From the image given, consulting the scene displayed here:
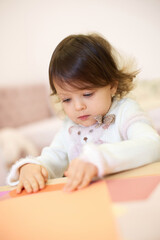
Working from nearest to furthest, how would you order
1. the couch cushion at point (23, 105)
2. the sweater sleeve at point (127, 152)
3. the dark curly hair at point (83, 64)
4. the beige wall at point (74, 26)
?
the sweater sleeve at point (127, 152)
the dark curly hair at point (83, 64)
the beige wall at point (74, 26)
the couch cushion at point (23, 105)

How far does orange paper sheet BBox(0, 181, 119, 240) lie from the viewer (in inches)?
11.4

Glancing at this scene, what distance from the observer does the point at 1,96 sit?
1940 millimetres

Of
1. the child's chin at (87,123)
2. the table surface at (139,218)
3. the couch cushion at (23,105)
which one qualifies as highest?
the table surface at (139,218)

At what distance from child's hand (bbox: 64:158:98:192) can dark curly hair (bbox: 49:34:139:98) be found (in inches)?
9.9

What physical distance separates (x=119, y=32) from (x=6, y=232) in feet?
3.91

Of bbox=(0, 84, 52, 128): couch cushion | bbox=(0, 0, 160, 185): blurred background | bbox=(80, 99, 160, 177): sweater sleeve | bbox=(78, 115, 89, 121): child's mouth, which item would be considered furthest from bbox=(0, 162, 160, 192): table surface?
bbox=(0, 84, 52, 128): couch cushion

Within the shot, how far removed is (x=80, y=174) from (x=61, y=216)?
0.09 meters

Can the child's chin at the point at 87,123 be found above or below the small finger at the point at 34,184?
above

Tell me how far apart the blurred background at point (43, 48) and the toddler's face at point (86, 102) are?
37cm

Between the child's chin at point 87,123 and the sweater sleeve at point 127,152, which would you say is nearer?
the sweater sleeve at point 127,152

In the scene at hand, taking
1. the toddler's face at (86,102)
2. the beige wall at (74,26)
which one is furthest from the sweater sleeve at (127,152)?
the beige wall at (74,26)

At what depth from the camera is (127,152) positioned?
0.46 m

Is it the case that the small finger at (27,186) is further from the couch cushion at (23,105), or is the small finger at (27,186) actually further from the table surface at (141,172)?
the couch cushion at (23,105)

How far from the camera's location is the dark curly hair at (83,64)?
0.61m
